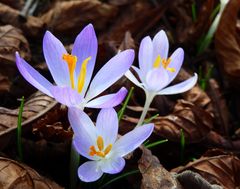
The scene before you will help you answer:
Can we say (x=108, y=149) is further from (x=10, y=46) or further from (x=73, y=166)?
(x=10, y=46)

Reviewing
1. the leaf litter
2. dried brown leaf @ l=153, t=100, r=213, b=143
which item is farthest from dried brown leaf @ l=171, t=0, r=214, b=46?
dried brown leaf @ l=153, t=100, r=213, b=143

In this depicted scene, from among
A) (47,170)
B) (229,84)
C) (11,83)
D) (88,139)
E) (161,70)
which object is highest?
(161,70)

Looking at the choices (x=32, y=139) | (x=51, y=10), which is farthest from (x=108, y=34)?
(x=32, y=139)

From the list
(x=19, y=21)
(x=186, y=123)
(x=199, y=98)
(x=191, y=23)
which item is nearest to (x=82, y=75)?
(x=186, y=123)

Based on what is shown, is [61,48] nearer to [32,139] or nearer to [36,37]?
[32,139]

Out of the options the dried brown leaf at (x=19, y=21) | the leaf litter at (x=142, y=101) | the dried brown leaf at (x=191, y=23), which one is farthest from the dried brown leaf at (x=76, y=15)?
the dried brown leaf at (x=191, y=23)

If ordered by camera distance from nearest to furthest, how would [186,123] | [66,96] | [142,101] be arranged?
[66,96] < [186,123] < [142,101]
